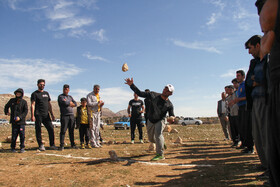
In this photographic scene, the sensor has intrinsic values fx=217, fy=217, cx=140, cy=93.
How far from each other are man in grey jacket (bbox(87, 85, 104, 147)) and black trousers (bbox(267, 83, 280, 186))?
6.53 metres

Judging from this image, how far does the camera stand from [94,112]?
796 centimetres

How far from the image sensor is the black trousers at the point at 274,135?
5.66ft

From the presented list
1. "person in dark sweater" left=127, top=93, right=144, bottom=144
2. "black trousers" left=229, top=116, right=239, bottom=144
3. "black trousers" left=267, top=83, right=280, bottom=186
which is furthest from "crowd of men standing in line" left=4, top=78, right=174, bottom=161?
"black trousers" left=267, top=83, right=280, bottom=186

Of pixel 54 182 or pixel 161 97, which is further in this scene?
pixel 161 97

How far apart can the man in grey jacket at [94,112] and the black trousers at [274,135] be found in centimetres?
653

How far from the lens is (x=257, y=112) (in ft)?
10.3

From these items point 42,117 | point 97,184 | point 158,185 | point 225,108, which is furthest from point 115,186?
point 225,108

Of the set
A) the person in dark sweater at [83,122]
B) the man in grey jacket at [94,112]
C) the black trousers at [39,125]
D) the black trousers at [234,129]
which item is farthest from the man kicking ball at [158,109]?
the black trousers at [39,125]

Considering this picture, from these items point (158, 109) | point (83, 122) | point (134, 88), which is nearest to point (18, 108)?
point (83, 122)

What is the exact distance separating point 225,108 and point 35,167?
7.20 metres

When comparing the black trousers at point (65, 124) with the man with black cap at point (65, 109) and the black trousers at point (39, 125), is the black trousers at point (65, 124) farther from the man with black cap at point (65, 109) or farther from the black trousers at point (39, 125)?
the black trousers at point (39, 125)

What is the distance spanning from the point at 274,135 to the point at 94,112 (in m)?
6.79

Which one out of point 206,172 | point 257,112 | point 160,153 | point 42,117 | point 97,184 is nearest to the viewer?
point 257,112

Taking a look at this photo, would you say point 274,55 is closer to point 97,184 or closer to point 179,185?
point 179,185
